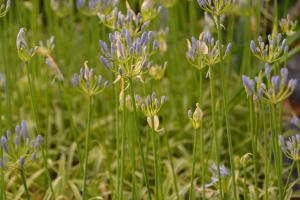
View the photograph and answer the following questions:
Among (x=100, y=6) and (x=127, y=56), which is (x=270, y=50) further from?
(x=100, y=6)

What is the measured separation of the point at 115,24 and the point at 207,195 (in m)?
0.82

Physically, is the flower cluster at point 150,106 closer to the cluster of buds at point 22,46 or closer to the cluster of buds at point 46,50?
the cluster of buds at point 22,46

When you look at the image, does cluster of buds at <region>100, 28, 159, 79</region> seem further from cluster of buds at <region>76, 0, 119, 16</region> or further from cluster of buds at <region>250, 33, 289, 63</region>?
cluster of buds at <region>76, 0, 119, 16</region>

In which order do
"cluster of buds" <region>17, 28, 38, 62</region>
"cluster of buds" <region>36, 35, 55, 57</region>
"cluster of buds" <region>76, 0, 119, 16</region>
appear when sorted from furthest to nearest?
"cluster of buds" <region>76, 0, 119, 16</region>, "cluster of buds" <region>36, 35, 55, 57</region>, "cluster of buds" <region>17, 28, 38, 62</region>

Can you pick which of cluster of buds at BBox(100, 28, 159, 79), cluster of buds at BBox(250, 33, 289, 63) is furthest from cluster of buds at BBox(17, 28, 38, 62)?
cluster of buds at BBox(250, 33, 289, 63)

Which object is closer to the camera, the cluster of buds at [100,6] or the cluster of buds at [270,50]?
the cluster of buds at [270,50]

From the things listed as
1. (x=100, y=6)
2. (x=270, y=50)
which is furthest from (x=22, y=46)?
(x=270, y=50)

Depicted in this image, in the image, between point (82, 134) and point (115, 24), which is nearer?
point (115, 24)

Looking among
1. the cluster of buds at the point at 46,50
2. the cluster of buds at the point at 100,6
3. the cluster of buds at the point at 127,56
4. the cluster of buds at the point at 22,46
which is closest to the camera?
the cluster of buds at the point at 127,56

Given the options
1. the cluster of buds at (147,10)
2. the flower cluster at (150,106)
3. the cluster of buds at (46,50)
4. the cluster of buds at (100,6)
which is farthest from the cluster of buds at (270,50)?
the cluster of buds at (46,50)

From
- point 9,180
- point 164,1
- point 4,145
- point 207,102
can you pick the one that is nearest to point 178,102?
point 207,102

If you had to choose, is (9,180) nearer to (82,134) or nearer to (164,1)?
(82,134)

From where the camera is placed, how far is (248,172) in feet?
5.35

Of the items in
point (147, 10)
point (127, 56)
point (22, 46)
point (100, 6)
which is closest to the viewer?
point (127, 56)
